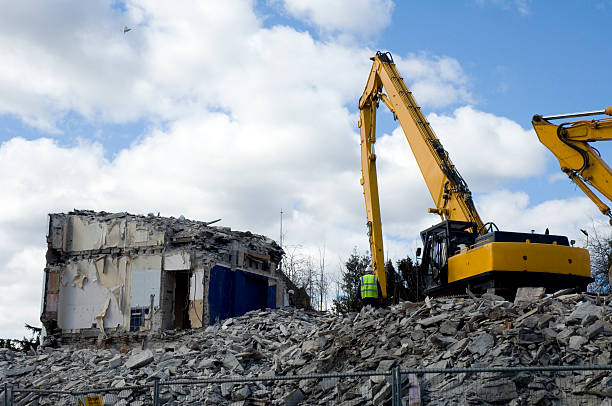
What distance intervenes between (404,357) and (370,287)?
477 cm

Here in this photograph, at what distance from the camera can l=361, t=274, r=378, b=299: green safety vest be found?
52.4 ft

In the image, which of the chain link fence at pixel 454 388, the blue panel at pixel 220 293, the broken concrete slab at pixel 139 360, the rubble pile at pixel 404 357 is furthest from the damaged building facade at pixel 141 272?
the chain link fence at pixel 454 388

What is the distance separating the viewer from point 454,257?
1454 cm

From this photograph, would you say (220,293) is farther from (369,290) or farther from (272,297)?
(369,290)

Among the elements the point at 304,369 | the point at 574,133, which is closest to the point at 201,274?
the point at 304,369

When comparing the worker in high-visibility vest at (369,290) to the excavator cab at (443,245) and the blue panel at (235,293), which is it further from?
the blue panel at (235,293)

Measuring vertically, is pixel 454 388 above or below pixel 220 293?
below

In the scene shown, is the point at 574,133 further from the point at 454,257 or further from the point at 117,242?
the point at 117,242

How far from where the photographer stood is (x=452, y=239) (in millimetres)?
14828

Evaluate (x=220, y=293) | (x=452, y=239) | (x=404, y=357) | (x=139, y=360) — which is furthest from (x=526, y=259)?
(x=220, y=293)

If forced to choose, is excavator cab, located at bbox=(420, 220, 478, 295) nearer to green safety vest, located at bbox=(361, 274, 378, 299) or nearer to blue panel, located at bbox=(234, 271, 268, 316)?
green safety vest, located at bbox=(361, 274, 378, 299)

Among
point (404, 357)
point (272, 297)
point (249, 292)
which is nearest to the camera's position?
point (404, 357)

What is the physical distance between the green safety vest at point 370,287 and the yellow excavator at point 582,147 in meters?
5.15

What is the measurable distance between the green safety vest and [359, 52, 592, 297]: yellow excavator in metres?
1.15
